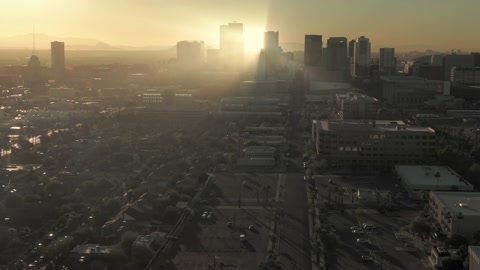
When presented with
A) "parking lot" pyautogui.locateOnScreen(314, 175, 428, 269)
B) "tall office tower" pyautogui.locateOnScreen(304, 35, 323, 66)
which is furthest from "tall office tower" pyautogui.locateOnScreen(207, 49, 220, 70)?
"parking lot" pyautogui.locateOnScreen(314, 175, 428, 269)

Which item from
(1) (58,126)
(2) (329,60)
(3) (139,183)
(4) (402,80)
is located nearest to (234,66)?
(2) (329,60)

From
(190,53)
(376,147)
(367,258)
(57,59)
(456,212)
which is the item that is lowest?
(367,258)

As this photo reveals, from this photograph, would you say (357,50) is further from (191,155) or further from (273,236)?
(273,236)

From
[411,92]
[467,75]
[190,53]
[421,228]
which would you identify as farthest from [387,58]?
[421,228]

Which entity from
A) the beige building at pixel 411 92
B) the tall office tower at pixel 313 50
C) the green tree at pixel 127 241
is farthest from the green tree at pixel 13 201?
the tall office tower at pixel 313 50

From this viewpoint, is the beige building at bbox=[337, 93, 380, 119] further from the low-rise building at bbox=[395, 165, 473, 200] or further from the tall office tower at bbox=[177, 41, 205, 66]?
the tall office tower at bbox=[177, 41, 205, 66]

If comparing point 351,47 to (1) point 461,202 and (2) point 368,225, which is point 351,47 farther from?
(2) point 368,225

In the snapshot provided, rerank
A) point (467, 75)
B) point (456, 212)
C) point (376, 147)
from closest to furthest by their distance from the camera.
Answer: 1. point (456, 212)
2. point (376, 147)
3. point (467, 75)
